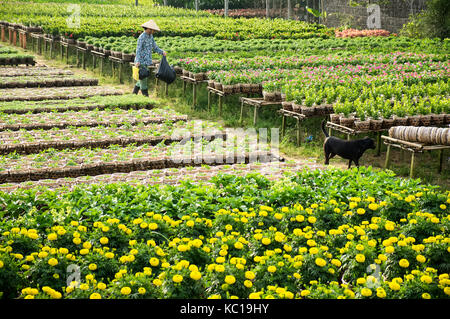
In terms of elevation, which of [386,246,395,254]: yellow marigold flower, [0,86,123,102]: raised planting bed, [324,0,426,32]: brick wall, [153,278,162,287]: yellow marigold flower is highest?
[324,0,426,32]: brick wall

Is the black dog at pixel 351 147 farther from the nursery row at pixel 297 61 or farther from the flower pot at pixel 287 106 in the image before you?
the nursery row at pixel 297 61

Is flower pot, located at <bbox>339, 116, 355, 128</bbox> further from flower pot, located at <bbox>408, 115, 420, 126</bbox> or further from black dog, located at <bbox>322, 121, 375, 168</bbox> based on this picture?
flower pot, located at <bbox>408, 115, 420, 126</bbox>

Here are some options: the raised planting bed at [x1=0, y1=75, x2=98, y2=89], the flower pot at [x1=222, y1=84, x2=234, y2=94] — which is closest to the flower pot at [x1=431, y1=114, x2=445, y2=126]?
the flower pot at [x1=222, y1=84, x2=234, y2=94]

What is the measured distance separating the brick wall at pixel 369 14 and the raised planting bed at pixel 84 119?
69.1 feet

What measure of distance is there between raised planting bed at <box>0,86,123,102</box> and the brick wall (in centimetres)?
1983

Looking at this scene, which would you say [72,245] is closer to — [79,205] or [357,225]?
[79,205]

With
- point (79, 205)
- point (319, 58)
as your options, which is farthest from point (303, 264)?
point (319, 58)

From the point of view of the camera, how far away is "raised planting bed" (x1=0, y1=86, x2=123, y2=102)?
12.7 metres

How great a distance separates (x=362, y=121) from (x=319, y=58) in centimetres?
770

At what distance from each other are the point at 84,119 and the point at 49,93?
376cm

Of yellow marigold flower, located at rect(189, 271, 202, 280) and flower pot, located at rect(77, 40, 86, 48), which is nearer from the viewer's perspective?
yellow marigold flower, located at rect(189, 271, 202, 280)

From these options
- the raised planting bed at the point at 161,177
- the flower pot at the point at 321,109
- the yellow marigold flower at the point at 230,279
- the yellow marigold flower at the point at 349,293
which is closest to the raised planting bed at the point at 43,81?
the flower pot at the point at 321,109

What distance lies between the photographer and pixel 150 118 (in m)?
10.3

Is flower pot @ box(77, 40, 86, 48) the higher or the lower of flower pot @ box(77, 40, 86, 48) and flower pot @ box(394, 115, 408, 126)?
the higher
